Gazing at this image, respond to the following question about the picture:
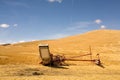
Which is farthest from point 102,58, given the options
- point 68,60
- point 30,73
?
point 30,73

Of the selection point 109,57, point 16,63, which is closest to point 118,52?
point 109,57

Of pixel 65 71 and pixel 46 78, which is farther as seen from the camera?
pixel 65 71

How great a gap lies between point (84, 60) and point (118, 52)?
505 inches

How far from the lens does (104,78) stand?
106 feet

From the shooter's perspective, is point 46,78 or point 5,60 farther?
point 5,60

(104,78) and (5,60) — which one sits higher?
(5,60)

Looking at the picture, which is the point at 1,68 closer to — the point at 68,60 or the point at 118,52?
the point at 68,60

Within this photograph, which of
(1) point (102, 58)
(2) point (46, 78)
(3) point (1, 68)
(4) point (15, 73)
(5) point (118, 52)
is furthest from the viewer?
(5) point (118, 52)

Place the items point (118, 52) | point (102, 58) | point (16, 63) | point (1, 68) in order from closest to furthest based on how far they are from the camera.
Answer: point (1, 68) → point (16, 63) → point (102, 58) → point (118, 52)

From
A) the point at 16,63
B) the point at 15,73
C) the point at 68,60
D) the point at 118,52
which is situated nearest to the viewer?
the point at 15,73

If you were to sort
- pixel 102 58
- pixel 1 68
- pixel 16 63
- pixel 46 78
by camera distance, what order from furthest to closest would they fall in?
pixel 102 58
pixel 16 63
pixel 1 68
pixel 46 78

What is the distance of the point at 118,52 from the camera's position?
58.0 meters

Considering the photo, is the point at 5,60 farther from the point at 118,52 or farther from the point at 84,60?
the point at 118,52

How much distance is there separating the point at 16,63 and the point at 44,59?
4340 mm
